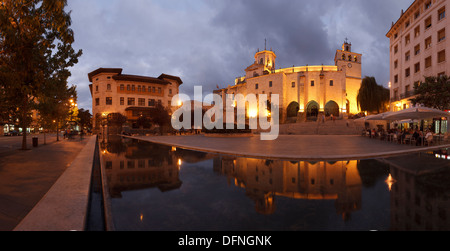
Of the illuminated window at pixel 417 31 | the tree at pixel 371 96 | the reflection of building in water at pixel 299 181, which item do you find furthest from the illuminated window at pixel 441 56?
the reflection of building in water at pixel 299 181

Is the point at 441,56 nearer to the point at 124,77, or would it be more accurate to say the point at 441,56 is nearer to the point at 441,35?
the point at 441,35

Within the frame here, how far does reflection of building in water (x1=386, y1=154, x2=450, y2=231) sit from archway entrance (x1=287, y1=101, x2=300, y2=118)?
42123 mm

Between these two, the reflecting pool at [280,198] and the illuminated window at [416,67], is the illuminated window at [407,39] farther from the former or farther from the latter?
the reflecting pool at [280,198]

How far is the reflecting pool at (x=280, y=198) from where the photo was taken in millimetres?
2893

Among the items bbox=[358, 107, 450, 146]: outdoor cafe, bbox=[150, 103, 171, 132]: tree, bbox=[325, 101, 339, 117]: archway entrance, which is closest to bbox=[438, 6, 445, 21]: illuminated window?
bbox=[358, 107, 450, 146]: outdoor cafe

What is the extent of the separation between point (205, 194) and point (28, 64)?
24.0ft

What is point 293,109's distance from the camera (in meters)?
47.4

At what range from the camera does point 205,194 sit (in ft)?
13.9

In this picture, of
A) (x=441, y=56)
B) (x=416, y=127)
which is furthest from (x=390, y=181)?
(x=441, y=56)

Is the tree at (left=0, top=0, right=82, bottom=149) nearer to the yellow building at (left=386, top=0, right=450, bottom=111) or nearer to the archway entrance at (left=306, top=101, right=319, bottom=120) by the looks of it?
the yellow building at (left=386, top=0, right=450, bottom=111)

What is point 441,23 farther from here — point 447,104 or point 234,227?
point 234,227

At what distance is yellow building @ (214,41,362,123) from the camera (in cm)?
4494

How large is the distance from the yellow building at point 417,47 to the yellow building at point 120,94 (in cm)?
4356
